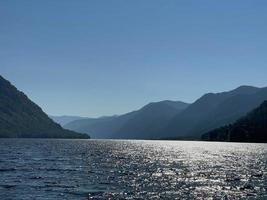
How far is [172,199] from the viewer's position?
72.8 m

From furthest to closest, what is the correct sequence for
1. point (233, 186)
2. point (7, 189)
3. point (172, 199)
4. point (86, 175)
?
point (86, 175), point (233, 186), point (7, 189), point (172, 199)

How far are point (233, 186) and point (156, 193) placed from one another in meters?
19.9

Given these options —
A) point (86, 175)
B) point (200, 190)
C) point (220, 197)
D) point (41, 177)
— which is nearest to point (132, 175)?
point (86, 175)

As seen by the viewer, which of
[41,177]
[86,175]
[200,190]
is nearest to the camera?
[200,190]

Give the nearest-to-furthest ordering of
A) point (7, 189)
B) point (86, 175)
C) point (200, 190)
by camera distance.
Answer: point (7, 189) < point (200, 190) < point (86, 175)

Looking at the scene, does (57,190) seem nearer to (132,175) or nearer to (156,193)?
(156,193)

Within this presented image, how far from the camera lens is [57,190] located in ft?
258

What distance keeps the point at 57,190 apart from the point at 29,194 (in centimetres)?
663

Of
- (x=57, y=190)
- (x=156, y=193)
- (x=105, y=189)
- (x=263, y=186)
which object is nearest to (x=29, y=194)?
(x=57, y=190)

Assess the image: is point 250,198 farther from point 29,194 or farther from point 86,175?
point 86,175

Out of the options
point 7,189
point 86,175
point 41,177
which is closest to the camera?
point 7,189

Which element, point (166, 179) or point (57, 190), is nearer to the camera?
point (57, 190)

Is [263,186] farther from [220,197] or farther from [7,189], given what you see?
[7,189]

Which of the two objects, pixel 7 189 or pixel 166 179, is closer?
pixel 7 189
